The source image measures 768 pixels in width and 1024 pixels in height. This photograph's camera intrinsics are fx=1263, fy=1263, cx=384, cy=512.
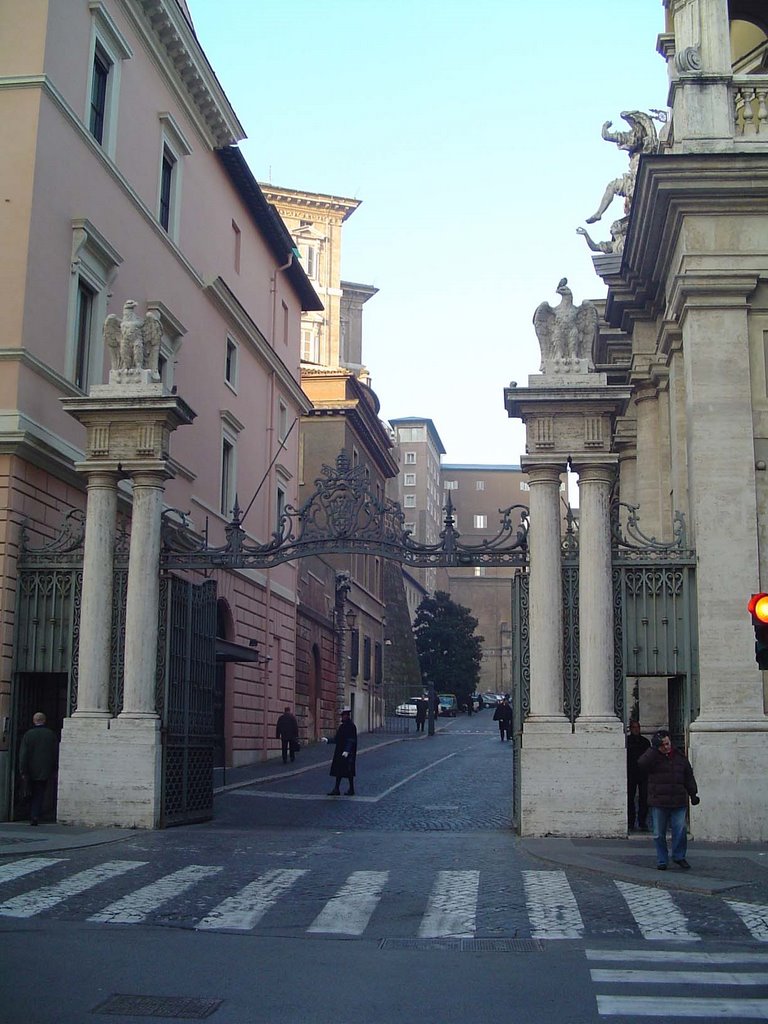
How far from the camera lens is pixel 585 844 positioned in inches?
587

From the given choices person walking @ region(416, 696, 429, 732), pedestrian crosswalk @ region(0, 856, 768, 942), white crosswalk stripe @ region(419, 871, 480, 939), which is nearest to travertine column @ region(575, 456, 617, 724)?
pedestrian crosswalk @ region(0, 856, 768, 942)

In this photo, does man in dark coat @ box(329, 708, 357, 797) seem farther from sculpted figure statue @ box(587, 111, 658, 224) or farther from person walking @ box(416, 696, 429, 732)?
person walking @ box(416, 696, 429, 732)

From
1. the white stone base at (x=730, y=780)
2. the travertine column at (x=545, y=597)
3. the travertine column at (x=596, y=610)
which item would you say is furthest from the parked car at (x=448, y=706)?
the white stone base at (x=730, y=780)

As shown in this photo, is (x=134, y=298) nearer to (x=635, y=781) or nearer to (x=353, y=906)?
(x=635, y=781)

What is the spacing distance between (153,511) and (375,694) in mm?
43627

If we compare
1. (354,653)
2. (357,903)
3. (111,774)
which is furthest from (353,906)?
(354,653)

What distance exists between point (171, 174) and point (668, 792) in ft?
63.2

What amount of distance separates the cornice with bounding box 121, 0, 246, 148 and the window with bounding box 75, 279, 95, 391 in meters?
6.00

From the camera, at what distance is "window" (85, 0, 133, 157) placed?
22297 millimetres

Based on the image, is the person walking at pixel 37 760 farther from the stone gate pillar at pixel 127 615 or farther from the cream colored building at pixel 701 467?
the cream colored building at pixel 701 467

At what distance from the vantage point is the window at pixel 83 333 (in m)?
21.5

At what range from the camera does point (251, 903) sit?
11109mm

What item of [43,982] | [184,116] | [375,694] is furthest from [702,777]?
[375,694]

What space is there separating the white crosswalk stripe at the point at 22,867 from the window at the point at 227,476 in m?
18.8
